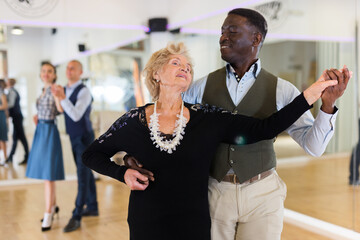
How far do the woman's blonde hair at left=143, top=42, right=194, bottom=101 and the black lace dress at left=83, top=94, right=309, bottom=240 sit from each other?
0.18m

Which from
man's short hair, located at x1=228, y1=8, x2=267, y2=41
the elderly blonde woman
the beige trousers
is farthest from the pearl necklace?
man's short hair, located at x1=228, y1=8, x2=267, y2=41

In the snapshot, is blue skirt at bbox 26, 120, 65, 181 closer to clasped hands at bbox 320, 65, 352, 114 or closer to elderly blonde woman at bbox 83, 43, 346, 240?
elderly blonde woman at bbox 83, 43, 346, 240

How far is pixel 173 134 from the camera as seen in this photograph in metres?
1.68

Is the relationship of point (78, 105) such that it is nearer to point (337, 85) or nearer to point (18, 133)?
point (18, 133)

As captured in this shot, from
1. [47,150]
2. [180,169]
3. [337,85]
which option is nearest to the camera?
[337,85]

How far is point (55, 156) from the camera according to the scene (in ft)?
13.0

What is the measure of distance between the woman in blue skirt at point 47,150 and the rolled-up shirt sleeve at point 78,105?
0.20 m

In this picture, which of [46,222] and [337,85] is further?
[46,222]

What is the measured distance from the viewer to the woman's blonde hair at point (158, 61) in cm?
178

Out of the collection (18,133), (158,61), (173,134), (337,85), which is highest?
(158,61)

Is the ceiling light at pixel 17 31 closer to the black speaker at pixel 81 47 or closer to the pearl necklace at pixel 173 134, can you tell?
the black speaker at pixel 81 47

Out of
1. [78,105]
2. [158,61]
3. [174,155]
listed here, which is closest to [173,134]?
[174,155]

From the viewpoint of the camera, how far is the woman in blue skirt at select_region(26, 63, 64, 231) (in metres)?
3.91

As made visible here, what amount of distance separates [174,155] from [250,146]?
0.34 meters
